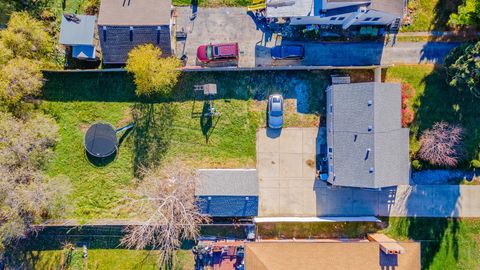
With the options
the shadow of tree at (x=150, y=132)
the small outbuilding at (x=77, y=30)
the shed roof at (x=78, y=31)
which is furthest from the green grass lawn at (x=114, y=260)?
the shed roof at (x=78, y=31)

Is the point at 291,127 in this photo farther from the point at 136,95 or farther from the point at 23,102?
the point at 23,102

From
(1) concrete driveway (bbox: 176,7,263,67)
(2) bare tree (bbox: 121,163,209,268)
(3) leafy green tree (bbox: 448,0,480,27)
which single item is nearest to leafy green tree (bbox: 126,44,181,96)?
(1) concrete driveway (bbox: 176,7,263,67)

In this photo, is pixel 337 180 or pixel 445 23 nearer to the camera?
pixel 337 180

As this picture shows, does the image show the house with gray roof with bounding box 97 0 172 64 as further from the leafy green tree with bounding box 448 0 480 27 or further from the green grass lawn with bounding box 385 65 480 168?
the leafy green tree with bounding box 448 0 480 27

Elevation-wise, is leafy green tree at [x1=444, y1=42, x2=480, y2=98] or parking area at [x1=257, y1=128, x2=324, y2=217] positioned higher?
leafy green tree at [x1=444, y1=42, x2=480, y2=98]

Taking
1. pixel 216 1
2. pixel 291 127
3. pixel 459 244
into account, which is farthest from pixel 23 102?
pixel 459 244

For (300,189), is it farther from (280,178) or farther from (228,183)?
(228,183)
